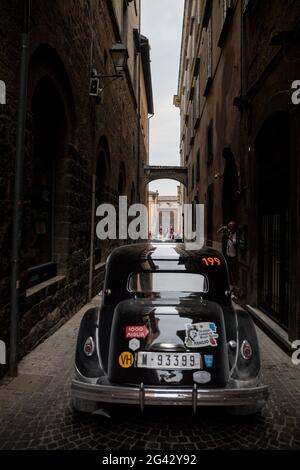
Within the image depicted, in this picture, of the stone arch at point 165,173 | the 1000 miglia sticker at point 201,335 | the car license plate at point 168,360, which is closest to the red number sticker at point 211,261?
the 1000 miglia sticker at point 201,335

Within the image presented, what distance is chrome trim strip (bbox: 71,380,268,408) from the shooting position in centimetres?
242

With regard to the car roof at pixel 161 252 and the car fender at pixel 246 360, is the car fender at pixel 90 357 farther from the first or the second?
the car fender at pixel 246 360

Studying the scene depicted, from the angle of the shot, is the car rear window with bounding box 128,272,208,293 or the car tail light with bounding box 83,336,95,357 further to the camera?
the car rear window with bounding box 128,272,208,293

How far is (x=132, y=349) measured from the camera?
261 cm

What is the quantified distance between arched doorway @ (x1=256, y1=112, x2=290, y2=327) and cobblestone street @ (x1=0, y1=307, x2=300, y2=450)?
2.33m

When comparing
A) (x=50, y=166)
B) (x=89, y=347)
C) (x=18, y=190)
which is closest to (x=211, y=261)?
(x=89, y=347)

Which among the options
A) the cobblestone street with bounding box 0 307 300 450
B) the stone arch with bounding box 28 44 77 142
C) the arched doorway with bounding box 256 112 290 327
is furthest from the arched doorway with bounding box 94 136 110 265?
the cobblestone street with bounding box 0 307 300 450

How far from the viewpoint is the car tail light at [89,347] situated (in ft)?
9.12

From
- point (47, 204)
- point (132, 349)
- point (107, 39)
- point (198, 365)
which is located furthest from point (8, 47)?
point (107, 39)

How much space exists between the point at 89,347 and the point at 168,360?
30.0 inches

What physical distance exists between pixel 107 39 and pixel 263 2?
17.6ft

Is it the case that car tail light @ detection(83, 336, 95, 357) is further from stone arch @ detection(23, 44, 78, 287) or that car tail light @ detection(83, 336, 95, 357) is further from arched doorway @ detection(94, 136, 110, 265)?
arched doorway @ detection(94, 136, 110, 265)

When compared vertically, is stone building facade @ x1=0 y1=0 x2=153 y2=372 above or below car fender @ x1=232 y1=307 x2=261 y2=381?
above

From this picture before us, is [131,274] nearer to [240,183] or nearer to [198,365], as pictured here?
[198,365]
